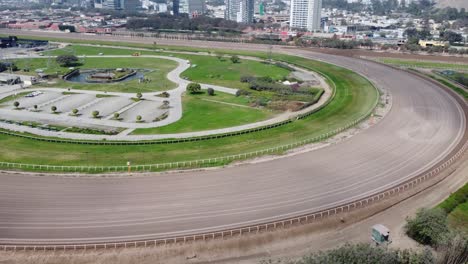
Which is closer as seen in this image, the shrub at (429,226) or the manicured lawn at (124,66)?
the shrub at (429,226)

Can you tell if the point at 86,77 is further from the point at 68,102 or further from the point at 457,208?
the point at 457,208

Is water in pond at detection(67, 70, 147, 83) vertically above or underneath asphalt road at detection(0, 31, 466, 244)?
above

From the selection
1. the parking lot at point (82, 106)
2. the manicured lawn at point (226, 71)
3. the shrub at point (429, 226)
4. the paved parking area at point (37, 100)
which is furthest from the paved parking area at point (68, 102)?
the shrub at point (429, 226)

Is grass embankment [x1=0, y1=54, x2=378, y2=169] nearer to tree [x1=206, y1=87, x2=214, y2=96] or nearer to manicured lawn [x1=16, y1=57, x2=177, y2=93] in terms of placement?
tree [x1=206, y1=87, x2=214, y2=96]

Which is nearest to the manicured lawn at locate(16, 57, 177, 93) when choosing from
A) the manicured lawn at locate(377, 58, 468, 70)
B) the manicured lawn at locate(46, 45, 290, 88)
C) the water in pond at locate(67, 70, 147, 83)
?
the water in pond at locate(67, 70, 147, 83)

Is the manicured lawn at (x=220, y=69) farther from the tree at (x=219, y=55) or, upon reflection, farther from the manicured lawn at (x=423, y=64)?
the manicured lawn at (x=423, y=64)

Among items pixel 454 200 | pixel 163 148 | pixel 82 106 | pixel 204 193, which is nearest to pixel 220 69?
pixel 82 106
